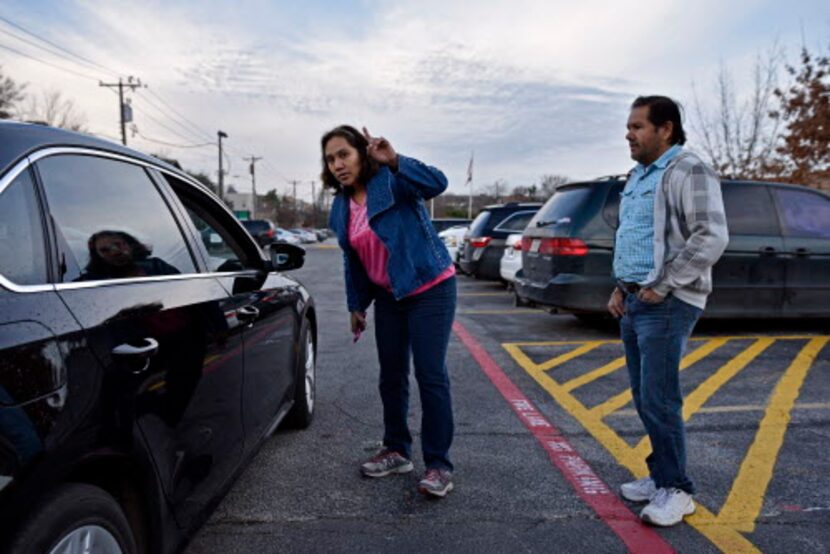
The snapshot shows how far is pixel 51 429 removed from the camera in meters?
1.38

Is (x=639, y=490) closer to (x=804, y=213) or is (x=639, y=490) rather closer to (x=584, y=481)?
(x=584, y=481)

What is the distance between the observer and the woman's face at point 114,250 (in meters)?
1.92

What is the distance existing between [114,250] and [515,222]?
10.1 meters

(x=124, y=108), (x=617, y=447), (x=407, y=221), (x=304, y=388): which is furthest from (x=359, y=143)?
(x=124, y=108)

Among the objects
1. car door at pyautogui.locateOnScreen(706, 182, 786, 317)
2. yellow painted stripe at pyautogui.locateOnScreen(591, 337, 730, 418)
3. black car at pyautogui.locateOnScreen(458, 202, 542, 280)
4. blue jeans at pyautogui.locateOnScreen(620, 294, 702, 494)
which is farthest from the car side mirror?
black car at pyautogui.locateOnScreen(458, 202, 542, 280)

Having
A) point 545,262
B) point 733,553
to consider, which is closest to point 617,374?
point 545,262

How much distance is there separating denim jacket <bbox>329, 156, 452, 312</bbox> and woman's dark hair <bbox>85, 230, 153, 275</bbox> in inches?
41.1

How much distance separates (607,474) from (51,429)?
2689 millimetres

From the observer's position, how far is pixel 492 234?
11.7 metres

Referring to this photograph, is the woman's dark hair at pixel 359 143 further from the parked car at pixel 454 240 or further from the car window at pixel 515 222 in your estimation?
the parked car at pixel 454 240

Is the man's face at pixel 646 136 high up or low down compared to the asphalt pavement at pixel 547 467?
up

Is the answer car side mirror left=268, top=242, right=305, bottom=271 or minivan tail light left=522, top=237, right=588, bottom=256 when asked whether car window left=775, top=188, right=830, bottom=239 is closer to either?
minivan tail light left=522, top=237, right=588, bottom=256

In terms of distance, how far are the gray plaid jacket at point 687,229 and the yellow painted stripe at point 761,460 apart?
0.97m

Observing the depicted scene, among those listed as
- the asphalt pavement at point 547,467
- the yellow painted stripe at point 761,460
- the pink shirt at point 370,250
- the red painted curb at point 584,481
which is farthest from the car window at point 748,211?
the pink shirt at point 370,250
